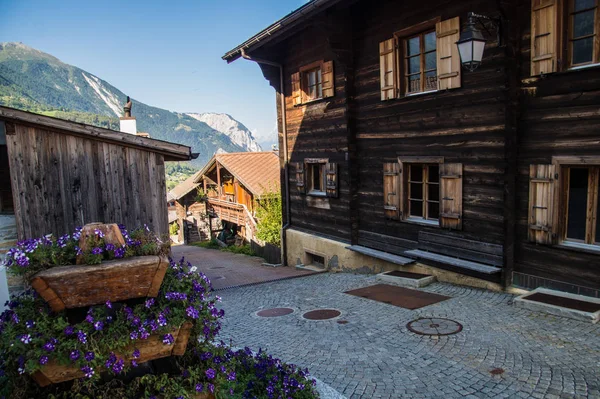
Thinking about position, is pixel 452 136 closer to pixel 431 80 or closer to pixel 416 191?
pixel 431 80

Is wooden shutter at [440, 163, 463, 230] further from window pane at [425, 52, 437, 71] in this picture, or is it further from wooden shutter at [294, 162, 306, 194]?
wooden shutter at [294, 162, 306, 194]

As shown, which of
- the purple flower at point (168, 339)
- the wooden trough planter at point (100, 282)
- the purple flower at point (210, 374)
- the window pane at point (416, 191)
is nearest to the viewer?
the wooden trough planter at point (100, 282)

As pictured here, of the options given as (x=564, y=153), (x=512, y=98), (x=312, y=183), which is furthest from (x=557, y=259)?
(x=312, y=183)

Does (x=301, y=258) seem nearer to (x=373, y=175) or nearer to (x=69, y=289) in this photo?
(x=373, y=175)

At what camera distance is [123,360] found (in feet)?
9.77

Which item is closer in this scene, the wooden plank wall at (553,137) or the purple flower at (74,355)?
the purple flower at (74,355)

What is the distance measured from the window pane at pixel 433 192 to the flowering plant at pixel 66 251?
7.37 meters

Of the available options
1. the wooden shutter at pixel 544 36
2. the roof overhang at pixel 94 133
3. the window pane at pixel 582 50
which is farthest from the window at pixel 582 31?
the roof overhang at pixel 94 133

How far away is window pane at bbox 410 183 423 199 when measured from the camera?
9836 mm

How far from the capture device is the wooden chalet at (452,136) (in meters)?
6.91

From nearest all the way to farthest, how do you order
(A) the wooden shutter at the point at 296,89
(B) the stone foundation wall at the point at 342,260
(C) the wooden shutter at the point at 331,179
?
(B) the stone foundation wall at the point at 342,260 < (C) the wooden shutter at the point at 331,179 < (A) the wooden shutter at the point at 296,89

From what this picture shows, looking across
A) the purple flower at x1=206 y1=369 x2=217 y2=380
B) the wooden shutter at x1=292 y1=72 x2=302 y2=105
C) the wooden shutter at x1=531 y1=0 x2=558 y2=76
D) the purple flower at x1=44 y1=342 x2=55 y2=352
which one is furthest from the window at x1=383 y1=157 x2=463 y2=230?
the purple flower at x1=44 y1=342 x2=55 y2=352

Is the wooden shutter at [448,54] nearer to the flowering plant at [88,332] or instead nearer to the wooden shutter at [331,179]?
the wooden shutter at [331,179]

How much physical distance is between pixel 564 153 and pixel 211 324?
6.23m
